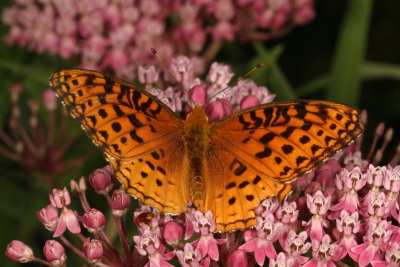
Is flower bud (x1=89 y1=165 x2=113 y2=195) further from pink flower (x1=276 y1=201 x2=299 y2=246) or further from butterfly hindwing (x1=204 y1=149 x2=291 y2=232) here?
pink flower (x1=276 y1=201 x2=299 y2=246)

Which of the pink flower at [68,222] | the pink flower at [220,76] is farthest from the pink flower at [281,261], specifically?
the pink flower at [220,76]

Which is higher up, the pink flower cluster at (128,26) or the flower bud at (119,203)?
the pink flower cluster at (128,26)

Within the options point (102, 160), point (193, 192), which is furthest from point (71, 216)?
point (102, 160)

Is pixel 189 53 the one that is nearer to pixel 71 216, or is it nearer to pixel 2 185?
pixel 2 185

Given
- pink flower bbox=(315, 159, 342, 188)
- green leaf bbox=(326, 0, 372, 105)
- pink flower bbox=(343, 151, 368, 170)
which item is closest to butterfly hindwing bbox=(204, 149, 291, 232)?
pink flower bbox=(315, 159, 342, 188)

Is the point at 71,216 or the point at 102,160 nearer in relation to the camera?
the point at 71,216

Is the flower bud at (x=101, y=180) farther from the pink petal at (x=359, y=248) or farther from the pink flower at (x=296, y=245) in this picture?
the pink petal at (x=359, y=248)
